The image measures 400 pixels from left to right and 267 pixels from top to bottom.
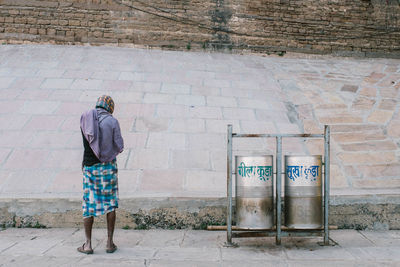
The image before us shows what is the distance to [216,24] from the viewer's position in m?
11.0

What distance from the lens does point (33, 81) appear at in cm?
755

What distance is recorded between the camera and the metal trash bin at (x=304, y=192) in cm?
358

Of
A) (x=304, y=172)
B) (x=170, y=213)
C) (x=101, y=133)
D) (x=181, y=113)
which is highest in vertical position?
(x=181, y=113)

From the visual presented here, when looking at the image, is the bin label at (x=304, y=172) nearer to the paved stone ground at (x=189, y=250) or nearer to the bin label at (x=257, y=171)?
the bin label at (x=257, y=171)

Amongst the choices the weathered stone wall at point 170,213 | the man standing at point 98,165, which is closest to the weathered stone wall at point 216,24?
the weathered stone wall at point 170,213

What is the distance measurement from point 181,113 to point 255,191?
3250 mm

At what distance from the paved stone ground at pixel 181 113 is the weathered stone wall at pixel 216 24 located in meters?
0.82

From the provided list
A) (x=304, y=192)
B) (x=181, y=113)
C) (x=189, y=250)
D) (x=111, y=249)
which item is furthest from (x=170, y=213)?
(x=181, y=113)

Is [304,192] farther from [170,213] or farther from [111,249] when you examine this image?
[111,249]

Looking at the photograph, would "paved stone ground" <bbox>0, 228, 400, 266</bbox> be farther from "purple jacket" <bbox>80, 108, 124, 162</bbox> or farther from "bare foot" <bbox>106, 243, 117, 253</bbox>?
"purple jacket" <bbox>80, 108, 124, 162</bbox>

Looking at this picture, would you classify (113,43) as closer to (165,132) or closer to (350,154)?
(165,132)

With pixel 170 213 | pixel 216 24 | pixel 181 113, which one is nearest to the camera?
pixel 170 213

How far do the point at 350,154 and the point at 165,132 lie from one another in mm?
2830

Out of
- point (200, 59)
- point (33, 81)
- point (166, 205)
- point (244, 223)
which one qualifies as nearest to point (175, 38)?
point (200, 59)
